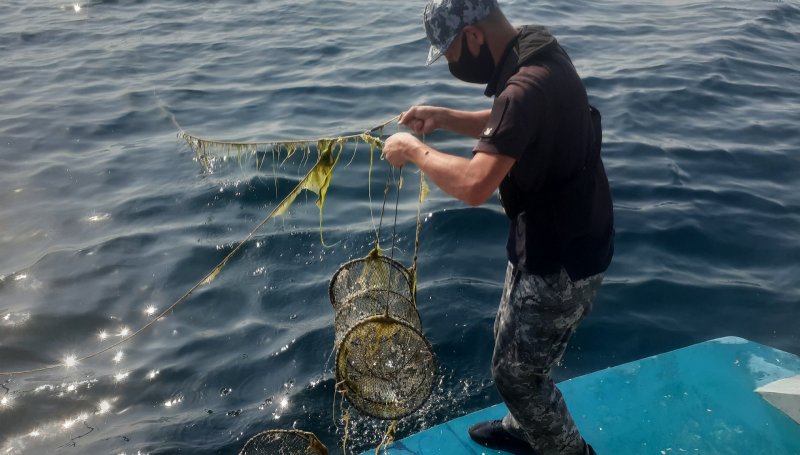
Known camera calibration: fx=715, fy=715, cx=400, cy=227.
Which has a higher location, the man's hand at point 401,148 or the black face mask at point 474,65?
the black face mask at point 474,65

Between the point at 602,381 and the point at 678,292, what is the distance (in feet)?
6.44

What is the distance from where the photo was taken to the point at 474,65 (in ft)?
10.8

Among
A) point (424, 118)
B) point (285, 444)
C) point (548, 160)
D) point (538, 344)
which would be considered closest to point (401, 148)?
point (424, 118)

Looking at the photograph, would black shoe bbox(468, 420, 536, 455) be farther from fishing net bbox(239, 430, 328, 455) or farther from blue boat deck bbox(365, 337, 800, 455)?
fishing net bbox(239, 430, 328, 455)

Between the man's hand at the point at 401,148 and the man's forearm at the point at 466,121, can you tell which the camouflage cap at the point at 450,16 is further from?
the man's forearm at the point at 466,121

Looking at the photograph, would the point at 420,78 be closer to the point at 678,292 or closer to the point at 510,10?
the point at 510,10

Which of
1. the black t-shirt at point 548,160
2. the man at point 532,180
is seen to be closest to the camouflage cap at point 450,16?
the man at point 532,180

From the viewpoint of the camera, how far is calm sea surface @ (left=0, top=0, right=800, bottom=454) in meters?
5.51

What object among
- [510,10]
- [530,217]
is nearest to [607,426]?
[530,217]

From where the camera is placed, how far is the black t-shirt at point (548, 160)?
2.86 meters

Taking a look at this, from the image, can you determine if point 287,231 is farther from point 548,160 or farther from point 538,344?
point 548,160

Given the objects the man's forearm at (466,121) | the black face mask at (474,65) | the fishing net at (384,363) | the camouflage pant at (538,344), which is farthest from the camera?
the fishing net at (384,363)

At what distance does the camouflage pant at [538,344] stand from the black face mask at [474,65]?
941 millimetres

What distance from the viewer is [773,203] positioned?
7816 millimetres
